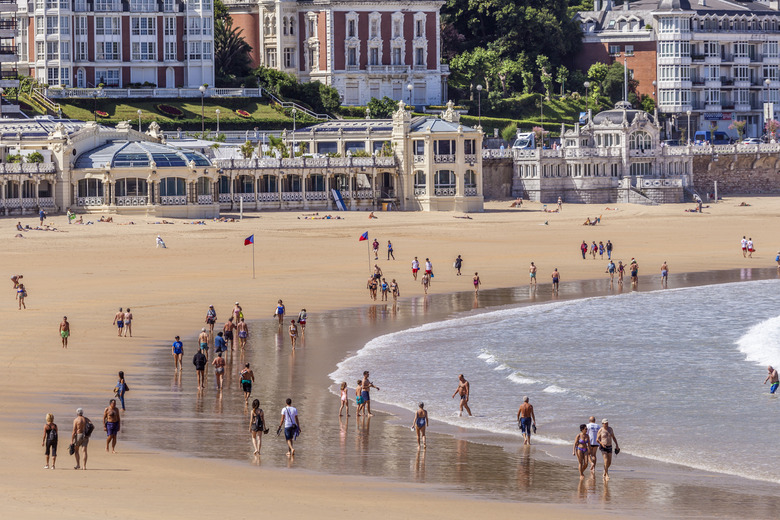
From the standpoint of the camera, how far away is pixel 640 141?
115438 millimetres

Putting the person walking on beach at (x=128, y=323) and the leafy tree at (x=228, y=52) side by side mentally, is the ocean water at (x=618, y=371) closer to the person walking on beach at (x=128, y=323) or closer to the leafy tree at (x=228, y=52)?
the person walking on beach at (x=128, y=323)

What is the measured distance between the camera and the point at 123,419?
3638 centimetres

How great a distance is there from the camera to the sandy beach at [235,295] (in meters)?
29.0

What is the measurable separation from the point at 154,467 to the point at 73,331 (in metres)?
18.9

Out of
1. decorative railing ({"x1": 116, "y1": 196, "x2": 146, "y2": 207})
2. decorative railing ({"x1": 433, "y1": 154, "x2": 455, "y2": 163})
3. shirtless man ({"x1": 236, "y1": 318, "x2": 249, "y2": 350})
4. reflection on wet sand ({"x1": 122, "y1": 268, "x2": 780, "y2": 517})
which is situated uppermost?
decorative railing ({"x1": 433, "y1": 154, "x2": 455, "y2": 163})

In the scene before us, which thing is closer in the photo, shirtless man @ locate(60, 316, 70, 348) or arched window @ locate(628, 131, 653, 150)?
shirtless man @ locate(60, 316, 70, 348)

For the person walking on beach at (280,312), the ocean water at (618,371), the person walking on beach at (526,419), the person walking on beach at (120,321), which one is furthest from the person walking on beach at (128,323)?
the person walking on beach at (526,419)

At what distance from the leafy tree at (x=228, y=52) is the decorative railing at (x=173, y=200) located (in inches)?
1448

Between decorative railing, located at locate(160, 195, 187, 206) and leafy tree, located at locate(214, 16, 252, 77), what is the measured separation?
36.8 meters

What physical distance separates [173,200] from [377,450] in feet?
197

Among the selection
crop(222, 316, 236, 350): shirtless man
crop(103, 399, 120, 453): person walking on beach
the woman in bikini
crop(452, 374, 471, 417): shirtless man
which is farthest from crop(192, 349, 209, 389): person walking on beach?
the woman in bikini

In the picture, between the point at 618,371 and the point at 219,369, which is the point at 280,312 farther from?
the point at 618,371

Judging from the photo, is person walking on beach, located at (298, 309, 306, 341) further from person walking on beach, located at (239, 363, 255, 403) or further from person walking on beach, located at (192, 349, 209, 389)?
person walking on beach, located at (239, 363, 255, 403)

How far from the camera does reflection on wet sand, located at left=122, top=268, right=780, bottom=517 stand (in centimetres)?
3033
